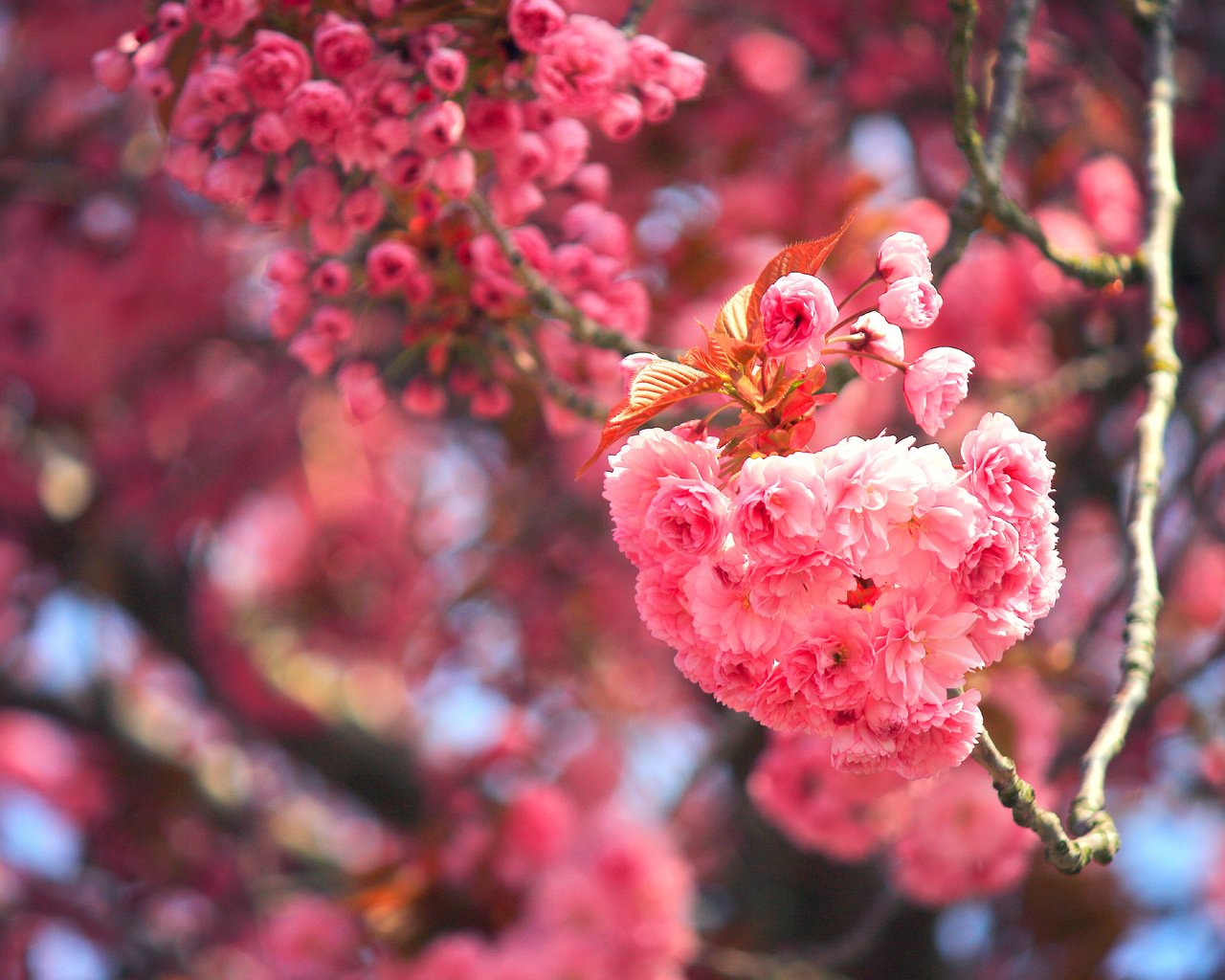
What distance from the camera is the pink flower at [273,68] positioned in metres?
1.06

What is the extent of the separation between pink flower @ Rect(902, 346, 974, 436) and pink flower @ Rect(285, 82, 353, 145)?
58 centimetres

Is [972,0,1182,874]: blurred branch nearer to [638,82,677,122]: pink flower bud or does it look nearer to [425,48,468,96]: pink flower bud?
[638,82,677,122]: pink flower bud

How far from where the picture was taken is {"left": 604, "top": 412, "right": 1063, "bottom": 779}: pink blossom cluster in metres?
0.69

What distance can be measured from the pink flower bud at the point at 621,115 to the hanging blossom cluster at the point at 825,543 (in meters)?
0.40

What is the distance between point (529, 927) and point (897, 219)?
146 cm

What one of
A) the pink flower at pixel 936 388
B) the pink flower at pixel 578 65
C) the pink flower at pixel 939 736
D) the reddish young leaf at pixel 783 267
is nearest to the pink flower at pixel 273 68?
the pink flower at pixel 578 65

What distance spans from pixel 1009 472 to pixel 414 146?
62 cm

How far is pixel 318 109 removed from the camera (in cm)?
105

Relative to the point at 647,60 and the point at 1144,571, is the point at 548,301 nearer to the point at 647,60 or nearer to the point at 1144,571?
the point at 647,60

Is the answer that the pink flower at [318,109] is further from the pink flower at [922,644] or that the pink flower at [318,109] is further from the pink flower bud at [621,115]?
the pink flower at [922,644]

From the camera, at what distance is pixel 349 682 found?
3217 mm

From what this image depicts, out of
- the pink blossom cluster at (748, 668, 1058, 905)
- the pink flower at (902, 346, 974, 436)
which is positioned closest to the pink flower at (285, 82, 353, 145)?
the pink flower at (902, 346, 974, 436)

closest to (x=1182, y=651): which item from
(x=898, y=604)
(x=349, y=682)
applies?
(x=349, y=682)

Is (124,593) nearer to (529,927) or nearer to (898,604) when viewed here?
(529,927)
